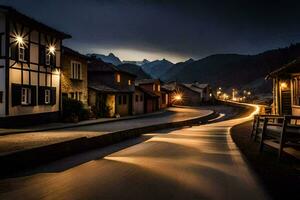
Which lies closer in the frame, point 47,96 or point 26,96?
point 26,96

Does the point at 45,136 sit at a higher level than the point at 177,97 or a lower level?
lower

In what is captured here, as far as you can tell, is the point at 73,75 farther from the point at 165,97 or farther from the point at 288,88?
the point at 165,97

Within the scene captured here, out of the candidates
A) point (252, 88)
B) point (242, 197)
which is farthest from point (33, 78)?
point (252, 88)

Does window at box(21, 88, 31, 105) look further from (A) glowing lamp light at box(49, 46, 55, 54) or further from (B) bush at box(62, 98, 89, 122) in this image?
(B) bush at box(62, 98, 89, 122)

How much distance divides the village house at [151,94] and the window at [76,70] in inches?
701

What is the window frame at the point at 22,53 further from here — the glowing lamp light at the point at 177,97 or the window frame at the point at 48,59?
the glowing lamp light at the point at 177,97

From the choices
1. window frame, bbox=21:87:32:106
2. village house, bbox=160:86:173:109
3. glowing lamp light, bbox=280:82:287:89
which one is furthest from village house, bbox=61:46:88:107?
village house, bbox=160:86:173:109

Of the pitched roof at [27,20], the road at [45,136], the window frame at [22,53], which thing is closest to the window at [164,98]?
the pitched roof at [27,20]

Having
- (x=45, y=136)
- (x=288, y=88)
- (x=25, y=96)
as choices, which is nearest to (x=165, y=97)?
(x=25, y=96)

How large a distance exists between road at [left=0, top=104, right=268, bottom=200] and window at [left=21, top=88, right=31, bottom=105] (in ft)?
52.5

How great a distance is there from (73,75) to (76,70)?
976mm

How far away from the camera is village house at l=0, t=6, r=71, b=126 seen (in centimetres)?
2377

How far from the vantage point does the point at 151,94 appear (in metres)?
56.7

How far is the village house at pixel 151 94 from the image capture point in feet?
181
